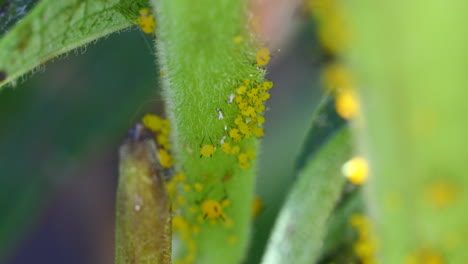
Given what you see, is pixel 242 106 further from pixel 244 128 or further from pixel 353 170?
pixel 353 170

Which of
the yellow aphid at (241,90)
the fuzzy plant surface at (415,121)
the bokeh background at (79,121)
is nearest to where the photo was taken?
the fuzzy plant surface at (415,121)

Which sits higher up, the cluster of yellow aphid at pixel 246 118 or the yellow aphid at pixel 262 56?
the yellow aphid at pixel 262 56

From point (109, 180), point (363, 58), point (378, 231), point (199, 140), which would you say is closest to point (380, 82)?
point (363, 58)

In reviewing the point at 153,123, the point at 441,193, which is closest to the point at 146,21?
the point at 153,123

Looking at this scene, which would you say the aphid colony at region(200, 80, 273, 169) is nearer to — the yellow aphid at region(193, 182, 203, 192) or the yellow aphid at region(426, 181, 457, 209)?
the yellow aphid at region(193, 182, 203, 192)

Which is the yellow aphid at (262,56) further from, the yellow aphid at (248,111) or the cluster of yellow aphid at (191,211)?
the cluster of yellow aphid at (191,211)

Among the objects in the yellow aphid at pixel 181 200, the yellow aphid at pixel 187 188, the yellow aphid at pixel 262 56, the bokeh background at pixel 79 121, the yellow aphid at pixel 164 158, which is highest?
the yellow aphid at pixel 262 56

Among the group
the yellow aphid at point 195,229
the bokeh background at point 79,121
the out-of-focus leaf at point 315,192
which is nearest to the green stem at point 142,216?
the yellow aphid at point 195,229

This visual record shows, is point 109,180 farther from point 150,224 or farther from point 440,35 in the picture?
point 440,35
